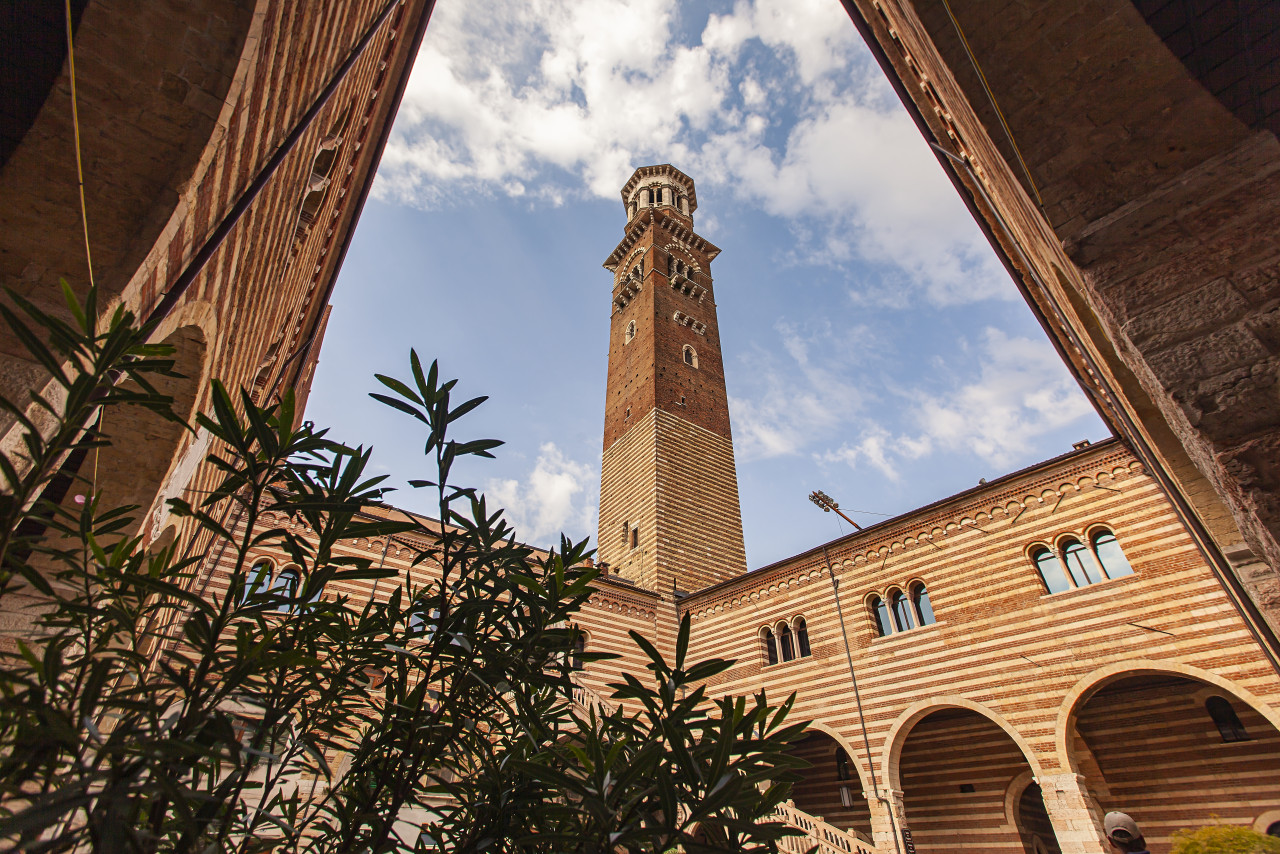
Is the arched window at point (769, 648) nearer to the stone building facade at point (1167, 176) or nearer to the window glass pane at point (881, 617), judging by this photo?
the window glass pane at point (881, 617)

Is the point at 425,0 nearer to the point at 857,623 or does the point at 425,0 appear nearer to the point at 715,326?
the point at 857,623

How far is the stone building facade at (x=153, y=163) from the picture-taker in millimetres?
1691

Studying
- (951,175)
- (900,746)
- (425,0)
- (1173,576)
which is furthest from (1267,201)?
(900,746)

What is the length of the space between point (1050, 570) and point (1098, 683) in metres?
1.68

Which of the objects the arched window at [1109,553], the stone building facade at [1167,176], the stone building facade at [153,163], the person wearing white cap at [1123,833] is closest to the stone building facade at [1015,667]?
the arched window at [1109,553]

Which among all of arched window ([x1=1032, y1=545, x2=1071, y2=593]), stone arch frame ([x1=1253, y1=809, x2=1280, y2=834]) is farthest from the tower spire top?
stone arch frame ([x1=1253, y1=809, x2=1280, y2=834])

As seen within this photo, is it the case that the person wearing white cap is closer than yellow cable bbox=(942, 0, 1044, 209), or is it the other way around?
yellow cable bbox=(942, 0, 1044, 209)

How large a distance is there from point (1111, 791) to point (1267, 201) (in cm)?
1058

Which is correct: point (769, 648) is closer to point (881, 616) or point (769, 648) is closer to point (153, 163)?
point (881, 616)

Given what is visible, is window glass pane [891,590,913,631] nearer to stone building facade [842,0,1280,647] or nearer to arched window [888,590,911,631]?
arched window [888,590,911,631]

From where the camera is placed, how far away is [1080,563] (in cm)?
874

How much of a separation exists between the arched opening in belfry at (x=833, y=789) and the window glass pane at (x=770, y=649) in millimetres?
1480

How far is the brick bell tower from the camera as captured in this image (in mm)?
15812

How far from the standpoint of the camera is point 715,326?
22.9 m
